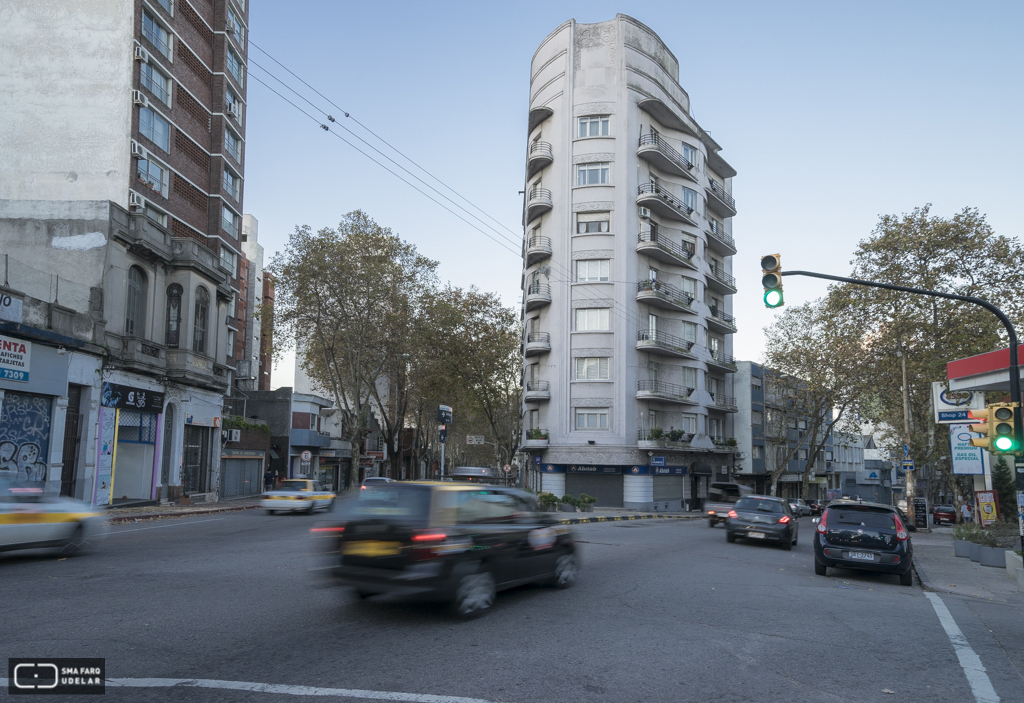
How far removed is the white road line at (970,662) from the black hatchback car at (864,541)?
→ 293cm

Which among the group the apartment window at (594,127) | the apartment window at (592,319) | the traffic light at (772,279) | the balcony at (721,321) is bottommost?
the traffic light at (772,279)

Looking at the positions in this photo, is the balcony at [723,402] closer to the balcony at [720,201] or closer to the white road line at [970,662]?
the balcony at [720,201]

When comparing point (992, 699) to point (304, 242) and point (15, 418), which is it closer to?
point (15, 418)

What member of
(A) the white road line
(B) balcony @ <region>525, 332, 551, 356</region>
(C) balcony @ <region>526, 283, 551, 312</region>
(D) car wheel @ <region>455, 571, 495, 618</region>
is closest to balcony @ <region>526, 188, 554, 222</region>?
(C) balcony @ <region>526, 283, 551, 312</region>

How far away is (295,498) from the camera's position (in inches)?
1089

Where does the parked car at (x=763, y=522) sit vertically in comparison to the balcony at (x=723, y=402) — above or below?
below

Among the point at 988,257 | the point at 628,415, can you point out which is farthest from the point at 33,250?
the point at 988,257

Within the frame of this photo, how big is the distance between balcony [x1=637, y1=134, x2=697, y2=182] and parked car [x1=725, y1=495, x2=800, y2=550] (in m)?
29.9

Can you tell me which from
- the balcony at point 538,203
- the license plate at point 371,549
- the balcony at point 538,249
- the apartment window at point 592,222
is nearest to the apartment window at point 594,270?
the apartment window at point 592,222

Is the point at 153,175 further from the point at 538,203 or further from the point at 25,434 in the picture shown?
the point at 538,203

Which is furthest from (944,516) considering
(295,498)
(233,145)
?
(233,145)

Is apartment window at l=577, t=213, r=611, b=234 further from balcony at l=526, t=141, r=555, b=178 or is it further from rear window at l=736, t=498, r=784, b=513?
rear window at l=736, t=498, r=784, b=513

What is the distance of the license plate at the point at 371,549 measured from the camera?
8031mm

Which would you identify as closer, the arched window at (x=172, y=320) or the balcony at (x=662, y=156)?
the arched window at (x=172, y=320)
